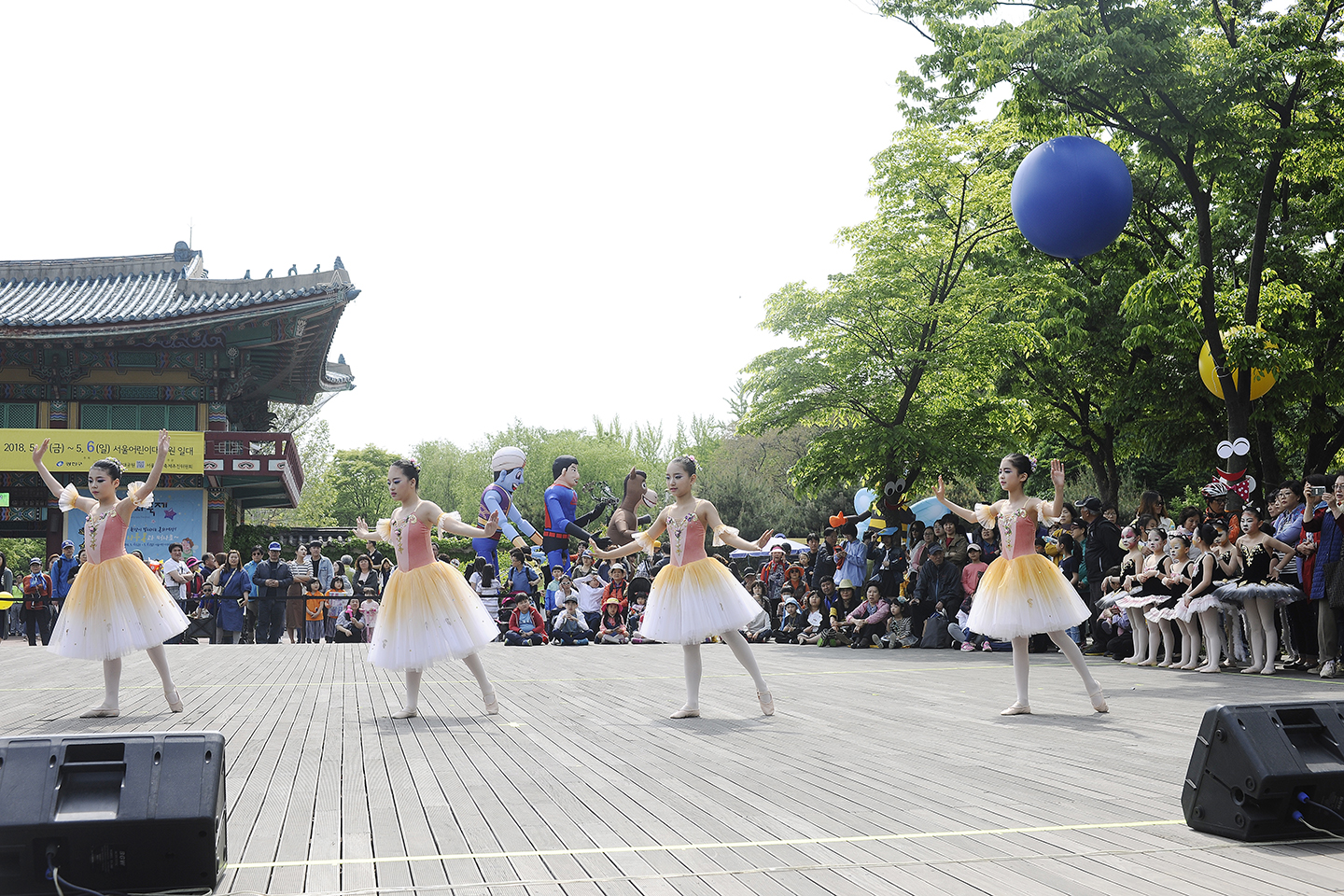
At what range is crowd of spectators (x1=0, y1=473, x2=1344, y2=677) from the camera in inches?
543

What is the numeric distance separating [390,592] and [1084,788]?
5.51 metres

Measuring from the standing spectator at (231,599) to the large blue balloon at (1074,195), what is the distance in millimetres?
15898

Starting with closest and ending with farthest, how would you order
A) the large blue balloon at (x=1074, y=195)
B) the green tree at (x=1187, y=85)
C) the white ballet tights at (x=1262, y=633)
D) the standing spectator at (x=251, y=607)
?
the large blue balloon at (x=1074, y=195) < the white ballet tights at (x=1262, y=633) < the green tree at (x=1187, y=85) < the standing spectator at (x=251, y=607)

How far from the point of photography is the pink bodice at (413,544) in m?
9.23

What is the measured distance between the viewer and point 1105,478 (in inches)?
1238

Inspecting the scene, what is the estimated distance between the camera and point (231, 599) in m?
21.2

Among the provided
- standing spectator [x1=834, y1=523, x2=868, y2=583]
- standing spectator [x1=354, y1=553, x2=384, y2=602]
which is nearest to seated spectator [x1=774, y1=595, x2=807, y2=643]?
standing spectator [x1=834, y1=523, x2=868, y2=583]

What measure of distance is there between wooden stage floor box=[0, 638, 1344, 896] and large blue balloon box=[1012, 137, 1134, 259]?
4737 mm

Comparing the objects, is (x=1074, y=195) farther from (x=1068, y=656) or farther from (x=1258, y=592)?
(x=1068, y=656)

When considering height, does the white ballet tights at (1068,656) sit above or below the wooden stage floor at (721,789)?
above

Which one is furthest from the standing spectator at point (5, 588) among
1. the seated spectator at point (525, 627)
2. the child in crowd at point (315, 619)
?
the seated spectator at point (525, 627)

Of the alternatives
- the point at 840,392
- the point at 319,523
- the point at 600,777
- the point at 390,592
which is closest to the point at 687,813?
the point at 600,777

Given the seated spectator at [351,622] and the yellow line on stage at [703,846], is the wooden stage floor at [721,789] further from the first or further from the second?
the seated spectator at [351,622]

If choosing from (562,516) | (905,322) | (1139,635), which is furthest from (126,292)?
(1139,635)
